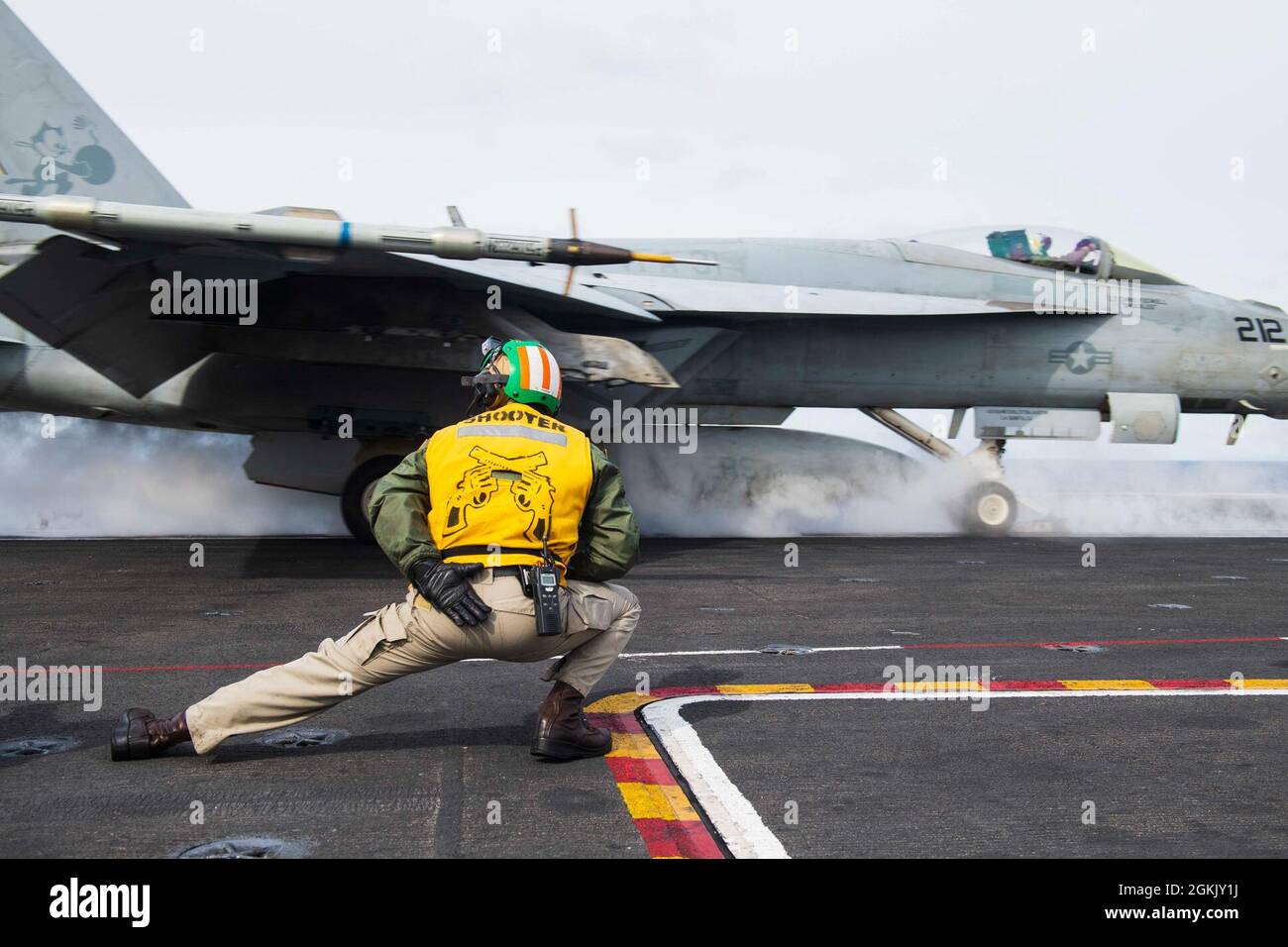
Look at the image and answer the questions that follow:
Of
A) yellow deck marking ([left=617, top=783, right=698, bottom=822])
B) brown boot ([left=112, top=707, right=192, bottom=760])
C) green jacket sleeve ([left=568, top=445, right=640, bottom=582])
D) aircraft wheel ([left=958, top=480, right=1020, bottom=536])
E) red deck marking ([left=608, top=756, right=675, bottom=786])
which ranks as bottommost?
red deck marking ([left=608, top=756, right=675, bottom=786])

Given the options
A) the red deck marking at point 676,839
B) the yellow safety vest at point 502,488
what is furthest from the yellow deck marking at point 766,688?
the red deck marking at point 676,839

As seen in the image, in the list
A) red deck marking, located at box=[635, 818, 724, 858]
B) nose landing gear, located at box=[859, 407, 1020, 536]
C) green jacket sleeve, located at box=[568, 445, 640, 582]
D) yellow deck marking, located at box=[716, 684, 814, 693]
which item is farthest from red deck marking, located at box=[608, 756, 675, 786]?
nose landing gear, located at box=[859, 407, 1020, 536]

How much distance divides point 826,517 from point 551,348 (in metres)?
6.49

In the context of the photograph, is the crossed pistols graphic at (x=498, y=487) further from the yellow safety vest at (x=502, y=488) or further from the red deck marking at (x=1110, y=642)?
the red deck marking at (x=1110, y=642)

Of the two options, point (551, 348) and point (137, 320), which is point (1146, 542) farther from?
point (137, 320)

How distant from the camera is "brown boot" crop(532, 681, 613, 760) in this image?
462 cm

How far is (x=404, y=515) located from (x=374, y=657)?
583mm

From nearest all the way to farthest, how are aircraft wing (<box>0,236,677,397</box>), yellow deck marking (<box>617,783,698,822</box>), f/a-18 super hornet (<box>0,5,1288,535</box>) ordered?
1. yellow deck marking (<box>617,783,698,822</box>)
2. f/a-18 super hornet (<box>0,5,1288,535</box>)
3. aircraft wing (<box>0,236,677,397</box>)

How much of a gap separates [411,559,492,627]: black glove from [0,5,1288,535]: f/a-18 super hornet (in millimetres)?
5823

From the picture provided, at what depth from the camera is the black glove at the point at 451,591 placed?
167 inches

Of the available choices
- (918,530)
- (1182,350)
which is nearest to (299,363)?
(918,530)

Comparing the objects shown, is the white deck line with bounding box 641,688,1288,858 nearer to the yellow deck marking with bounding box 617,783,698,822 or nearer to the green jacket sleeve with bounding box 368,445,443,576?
the yellow deck marking with bounding box 617,783,698,822

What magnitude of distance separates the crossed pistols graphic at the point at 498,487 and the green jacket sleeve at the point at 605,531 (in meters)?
0.31

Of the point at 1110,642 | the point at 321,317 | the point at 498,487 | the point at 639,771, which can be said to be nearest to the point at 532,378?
the point at 498,487
